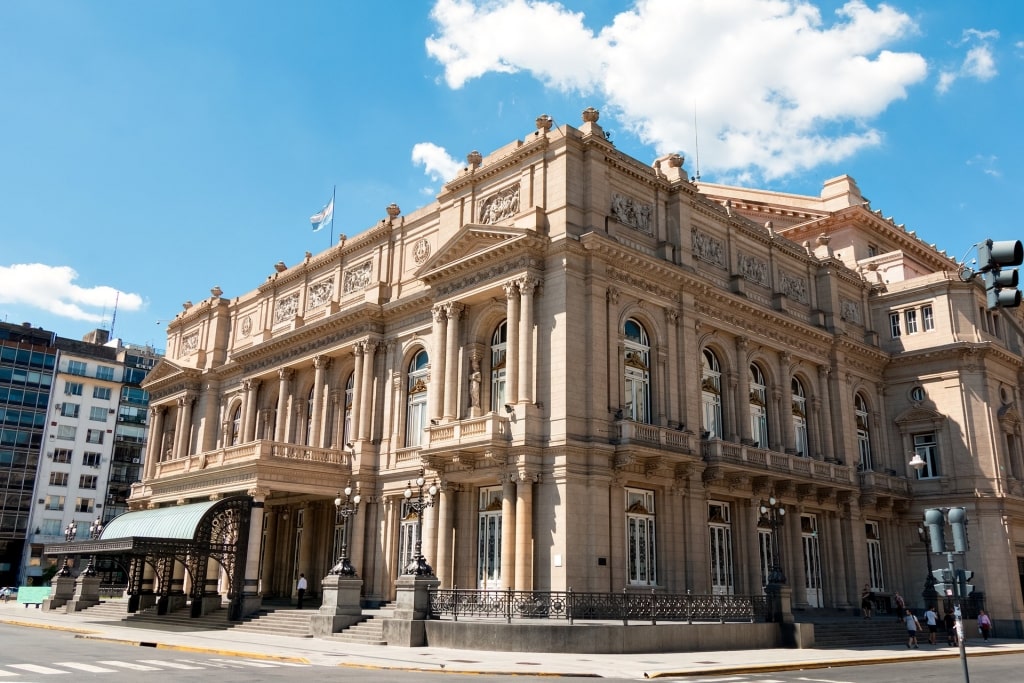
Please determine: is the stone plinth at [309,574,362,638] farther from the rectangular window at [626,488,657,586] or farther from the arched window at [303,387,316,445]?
the arched window at [303,387,316,445]

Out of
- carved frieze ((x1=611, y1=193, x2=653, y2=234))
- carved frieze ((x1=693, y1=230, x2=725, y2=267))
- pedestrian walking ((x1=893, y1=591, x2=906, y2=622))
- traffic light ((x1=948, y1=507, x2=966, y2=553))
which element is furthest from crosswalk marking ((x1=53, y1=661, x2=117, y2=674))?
pedestrian walking ((x1=893, y1=591, x2=906, y2=622))

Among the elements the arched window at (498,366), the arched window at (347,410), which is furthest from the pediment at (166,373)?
the arched window at (498,366)

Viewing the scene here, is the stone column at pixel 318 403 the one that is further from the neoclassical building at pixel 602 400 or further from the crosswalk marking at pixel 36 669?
the crosswalk marking at pixel 36 669

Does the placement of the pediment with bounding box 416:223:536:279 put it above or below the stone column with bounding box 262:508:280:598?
above

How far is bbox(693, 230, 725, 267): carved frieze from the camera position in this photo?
39925 mm

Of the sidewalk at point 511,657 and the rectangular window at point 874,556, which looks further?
the rectangular window at point 874,556

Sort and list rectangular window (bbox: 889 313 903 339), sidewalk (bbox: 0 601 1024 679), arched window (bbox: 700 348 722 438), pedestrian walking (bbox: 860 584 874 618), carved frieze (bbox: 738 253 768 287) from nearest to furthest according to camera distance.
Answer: sidewalk (bbox: 0 601 1024 679)
pedestrian walking (bbox: 860 584 874 618)
arched window (bbox: 700 348 722 438)
carved frieze (bbox: 738 253 768 287)
rectangular window (bbox: 889 313 903 339)

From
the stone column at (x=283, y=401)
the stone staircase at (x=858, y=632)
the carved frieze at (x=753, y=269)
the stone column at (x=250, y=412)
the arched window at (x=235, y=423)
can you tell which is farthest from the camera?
the arched window at (x=235, y=423)

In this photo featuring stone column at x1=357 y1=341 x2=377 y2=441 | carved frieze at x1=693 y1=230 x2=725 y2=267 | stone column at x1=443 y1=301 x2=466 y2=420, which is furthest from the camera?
stone column at x1=357 y1=341 x2=377 y2=441

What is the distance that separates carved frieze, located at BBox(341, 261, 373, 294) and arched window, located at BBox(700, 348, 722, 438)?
17.6 meters

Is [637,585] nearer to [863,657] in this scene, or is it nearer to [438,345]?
[863,657]

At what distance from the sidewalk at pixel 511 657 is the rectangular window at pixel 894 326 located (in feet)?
69.2

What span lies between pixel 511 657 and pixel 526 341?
12785mm

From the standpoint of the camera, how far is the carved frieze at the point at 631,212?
3609cm
